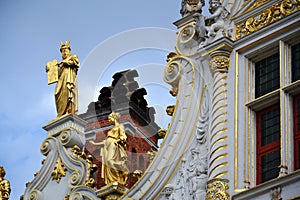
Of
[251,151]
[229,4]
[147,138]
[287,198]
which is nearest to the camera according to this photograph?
[287,198]

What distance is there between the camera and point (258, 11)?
21.6m

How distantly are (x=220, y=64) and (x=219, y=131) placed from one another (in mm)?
1428

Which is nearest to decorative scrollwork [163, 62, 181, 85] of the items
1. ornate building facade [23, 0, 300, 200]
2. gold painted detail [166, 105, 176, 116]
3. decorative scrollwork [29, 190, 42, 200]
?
ornate building facade [23, 0, 300, 200]

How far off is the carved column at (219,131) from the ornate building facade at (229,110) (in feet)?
0.06

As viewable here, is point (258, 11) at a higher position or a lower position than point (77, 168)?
higher

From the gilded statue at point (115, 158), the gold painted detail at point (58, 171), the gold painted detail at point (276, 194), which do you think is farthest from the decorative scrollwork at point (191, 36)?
the gold painted detail at point (276, 194)

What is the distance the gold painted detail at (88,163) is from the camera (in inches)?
920

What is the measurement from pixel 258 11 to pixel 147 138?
921cm

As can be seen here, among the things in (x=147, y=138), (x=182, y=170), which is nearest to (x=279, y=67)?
(x=182, y=170)

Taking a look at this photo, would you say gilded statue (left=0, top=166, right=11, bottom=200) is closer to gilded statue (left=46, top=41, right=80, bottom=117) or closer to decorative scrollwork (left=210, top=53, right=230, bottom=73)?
gilded statue (left=46, top=41, right=80, bottom=117)

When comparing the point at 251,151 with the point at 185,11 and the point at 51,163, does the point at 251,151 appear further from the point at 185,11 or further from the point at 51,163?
the point at 51,163

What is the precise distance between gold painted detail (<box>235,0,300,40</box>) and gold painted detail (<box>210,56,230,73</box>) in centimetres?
48

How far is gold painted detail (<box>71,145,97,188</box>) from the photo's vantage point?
23.4 m

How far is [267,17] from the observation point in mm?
21344
